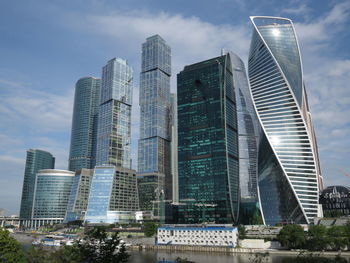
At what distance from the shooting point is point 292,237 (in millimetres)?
120688

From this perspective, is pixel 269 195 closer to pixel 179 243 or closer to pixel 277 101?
pixel 277 101

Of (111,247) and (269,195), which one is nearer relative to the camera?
(111,247)

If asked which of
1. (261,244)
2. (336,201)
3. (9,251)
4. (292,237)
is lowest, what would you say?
(261,244)

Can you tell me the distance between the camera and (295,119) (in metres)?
187

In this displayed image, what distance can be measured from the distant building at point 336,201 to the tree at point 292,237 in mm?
63263

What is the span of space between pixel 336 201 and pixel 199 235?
8651 cm

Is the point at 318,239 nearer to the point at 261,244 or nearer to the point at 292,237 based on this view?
the point at 292,237

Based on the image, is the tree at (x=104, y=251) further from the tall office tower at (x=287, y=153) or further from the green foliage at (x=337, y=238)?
the tall office tower at (x=287, y=153)

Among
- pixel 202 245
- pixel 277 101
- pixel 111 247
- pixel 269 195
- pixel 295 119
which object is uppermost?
pixel 277 101

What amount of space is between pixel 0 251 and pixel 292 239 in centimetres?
10131

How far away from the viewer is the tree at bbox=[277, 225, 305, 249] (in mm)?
119000

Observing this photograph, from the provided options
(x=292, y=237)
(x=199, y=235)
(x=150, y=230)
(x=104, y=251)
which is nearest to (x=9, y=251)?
(x=104, y=251)

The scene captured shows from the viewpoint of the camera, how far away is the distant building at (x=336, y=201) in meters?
177

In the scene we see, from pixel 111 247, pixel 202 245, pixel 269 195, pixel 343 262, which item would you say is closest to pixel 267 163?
pixel 269 195
